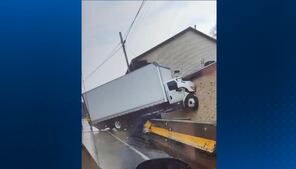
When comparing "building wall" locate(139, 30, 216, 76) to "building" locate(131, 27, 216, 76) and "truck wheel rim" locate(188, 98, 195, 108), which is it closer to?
"building" locate(131, 27, 216, 76)

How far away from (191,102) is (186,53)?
1.14 ft

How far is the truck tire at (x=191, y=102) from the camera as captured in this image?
7.82 ft

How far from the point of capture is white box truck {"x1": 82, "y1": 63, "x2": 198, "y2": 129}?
7.94 ft

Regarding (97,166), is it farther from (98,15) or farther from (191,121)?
(98,15)

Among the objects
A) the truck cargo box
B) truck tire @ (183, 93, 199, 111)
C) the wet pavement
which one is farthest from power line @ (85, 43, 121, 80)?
truck tire @ (183, 93, 199, 111)

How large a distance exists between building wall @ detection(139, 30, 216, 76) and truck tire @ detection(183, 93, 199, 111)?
0.16m

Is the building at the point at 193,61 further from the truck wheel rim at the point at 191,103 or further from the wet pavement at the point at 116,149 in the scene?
the wet pavement at the point at 116,149

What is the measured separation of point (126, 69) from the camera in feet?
8.09

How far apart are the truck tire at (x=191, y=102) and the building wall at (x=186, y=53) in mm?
162
